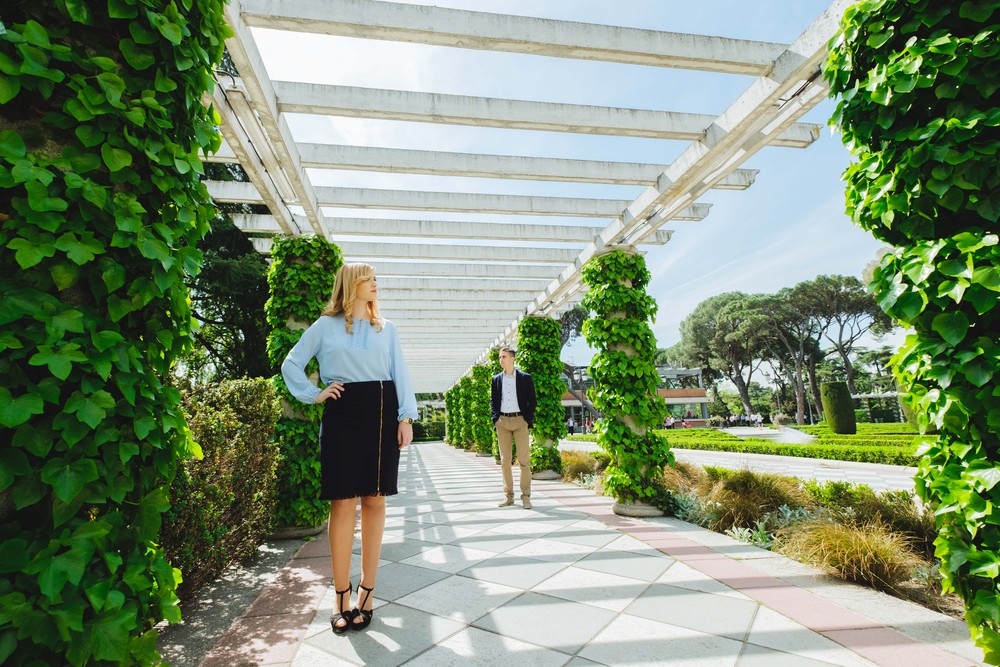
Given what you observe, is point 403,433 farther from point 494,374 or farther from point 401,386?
point 494,374

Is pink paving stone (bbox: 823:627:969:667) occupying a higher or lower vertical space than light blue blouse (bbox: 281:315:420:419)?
lower

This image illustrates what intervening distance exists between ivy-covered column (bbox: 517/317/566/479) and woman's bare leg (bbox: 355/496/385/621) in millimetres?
5493

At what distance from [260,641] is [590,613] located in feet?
5.43

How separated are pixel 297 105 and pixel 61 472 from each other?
3584 mm

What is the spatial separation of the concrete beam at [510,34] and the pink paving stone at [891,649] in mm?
3726

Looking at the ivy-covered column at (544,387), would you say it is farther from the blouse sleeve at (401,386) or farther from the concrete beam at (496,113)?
the blouse sleeve at (401,386)

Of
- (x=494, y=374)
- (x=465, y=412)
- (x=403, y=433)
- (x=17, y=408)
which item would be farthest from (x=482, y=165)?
(x=465, y=412)

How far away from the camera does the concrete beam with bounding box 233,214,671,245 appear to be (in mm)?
6188

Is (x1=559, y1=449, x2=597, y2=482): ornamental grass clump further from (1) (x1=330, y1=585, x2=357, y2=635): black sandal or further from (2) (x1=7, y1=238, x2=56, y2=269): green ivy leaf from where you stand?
(2) (x1=7, y1=238, x2=56, y2=269): green ivy leaf

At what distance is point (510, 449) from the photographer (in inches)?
210

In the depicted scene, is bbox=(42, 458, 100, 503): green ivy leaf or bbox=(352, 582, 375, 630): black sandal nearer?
bbox=(42, 458, 100, 503): green ivy leaf

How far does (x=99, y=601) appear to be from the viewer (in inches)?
45.0

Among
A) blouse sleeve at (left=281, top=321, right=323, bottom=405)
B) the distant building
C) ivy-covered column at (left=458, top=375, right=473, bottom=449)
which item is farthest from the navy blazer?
the distant building

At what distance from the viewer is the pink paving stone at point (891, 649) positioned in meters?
1.86
